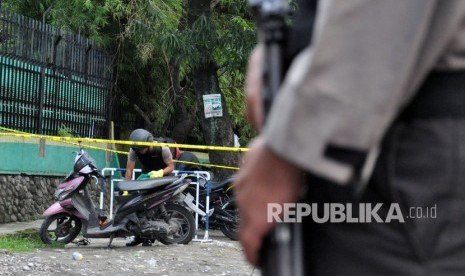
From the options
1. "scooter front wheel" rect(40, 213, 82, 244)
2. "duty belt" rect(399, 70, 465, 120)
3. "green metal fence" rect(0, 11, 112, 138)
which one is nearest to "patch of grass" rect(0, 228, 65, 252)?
"scooter front wheel" rect(40, 213, 82, 244)

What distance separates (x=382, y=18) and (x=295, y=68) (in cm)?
16

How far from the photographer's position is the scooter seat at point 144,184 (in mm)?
10578

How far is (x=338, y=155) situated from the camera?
59.4 inches

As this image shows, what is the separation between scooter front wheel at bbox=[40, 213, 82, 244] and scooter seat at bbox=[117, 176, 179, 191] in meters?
0.73

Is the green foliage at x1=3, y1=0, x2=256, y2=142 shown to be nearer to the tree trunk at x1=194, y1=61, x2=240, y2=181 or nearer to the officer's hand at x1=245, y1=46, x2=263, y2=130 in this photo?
the tree trunk at x1=194, y1=61, x2=240, y2=181

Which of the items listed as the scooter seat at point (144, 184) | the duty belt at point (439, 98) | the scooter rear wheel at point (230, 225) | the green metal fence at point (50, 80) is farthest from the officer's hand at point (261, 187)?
the green metal fence at point (50, 80)

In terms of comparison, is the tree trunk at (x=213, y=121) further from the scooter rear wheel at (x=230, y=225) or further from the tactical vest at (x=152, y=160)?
the tactical vest at (x=152, y=160)

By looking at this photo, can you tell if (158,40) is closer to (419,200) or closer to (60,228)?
(60,228)

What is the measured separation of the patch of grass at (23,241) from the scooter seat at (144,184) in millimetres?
958

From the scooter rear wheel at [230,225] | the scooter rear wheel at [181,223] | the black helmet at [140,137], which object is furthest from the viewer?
the scooter rear wheel at [230,225]

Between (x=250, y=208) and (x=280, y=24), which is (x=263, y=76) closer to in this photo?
(x=280, y=24)

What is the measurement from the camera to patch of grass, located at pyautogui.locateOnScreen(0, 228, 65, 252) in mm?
9602

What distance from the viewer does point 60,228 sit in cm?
1080

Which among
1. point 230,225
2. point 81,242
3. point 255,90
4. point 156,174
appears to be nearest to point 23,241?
point 81,242
